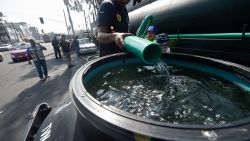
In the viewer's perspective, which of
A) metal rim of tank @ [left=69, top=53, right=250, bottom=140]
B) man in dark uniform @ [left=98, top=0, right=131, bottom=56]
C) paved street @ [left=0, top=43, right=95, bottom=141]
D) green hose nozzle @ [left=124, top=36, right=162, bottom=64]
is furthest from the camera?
paved street @ [left=0, top=43, right=95, bottom=141]

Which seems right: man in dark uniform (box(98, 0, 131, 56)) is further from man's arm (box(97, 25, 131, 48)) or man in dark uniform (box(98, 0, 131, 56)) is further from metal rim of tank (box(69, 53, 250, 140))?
metal rim of tank (box(69, 53, 250, 140))

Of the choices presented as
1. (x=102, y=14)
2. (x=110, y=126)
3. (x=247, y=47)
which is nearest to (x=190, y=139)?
(x=110, y=126)

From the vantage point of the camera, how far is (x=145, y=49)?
1.46m

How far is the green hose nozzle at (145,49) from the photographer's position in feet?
4.79

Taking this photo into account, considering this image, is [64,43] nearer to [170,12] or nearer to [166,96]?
[170,12]

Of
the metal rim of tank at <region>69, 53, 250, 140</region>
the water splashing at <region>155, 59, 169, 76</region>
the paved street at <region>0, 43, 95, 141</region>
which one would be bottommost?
the paved street at <region>0, 43, 95, 141</region>

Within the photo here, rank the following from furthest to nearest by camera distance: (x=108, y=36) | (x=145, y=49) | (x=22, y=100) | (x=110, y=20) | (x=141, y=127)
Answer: (x=22, y=100), (x=110, y=20), (x=108, y=36), (x=145, y=49), (x=141, y=127)

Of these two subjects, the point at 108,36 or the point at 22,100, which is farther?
the point at 22,100

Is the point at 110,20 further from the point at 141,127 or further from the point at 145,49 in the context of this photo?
the point at 141,127

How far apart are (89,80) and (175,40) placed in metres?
2.43

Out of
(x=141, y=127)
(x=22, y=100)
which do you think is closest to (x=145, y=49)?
(x=141, y=127)

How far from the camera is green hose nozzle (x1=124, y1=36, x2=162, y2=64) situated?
1461 mm

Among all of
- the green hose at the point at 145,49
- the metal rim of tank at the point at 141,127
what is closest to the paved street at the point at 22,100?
the green hose at the point at 145,49

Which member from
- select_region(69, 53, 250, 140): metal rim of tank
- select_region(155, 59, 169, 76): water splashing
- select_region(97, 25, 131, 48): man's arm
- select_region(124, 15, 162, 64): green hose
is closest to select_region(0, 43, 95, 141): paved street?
select_region(97, 25, 131, 48): man's arm
